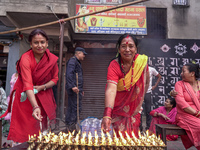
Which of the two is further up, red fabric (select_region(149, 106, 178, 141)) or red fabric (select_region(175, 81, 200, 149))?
red fabric (select_region(175, 81, 200, 149))

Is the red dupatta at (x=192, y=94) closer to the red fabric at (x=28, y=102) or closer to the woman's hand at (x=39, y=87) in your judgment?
the red fabric at (x=28, y=102)

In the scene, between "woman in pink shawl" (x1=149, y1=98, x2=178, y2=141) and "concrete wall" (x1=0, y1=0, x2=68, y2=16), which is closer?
"woman in pink shawl" (x1=149, y1=98, x2=178, y2=141)

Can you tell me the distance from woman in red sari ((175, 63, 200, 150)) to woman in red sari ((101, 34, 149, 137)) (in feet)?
3.86

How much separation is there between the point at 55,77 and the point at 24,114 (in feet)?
2.31

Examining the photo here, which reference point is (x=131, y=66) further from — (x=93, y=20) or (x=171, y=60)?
(x=93, y=20)

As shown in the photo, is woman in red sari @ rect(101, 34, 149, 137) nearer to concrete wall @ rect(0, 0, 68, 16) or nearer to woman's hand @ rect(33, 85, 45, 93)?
woman's hand @ rect(33, 85, 45, 93)

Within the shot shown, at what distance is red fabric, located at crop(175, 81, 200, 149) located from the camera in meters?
3.14

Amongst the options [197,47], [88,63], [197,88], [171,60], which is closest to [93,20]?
[88,63]

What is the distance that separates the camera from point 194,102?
3.36 metres

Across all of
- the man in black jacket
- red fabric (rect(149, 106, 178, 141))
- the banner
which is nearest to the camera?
the man in black jacket

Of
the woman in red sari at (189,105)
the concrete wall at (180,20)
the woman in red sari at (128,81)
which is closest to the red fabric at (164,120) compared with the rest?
the woman in red sari at (189,105)

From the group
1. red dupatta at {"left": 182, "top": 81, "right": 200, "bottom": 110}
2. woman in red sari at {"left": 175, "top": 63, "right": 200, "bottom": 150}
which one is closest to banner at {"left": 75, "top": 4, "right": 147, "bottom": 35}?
woman in red sari at {"left": 175, "top": 63, "right": 200, "bottom": 150}

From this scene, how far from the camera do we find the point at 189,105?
3344 mm

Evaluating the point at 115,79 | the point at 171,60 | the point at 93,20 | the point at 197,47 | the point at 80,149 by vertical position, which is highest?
the point at 93,20
